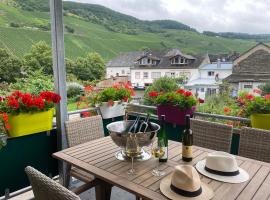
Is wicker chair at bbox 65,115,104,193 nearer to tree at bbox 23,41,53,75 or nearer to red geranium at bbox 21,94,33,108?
red geranium at bbox 21,94,33,108

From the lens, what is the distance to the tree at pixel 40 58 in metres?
2.63

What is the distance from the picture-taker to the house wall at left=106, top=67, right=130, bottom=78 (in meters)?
3.13

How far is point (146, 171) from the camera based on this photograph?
1.57 meters

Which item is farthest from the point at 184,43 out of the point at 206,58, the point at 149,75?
the point at 149,75

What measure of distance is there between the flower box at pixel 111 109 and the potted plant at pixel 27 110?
2.31 ft

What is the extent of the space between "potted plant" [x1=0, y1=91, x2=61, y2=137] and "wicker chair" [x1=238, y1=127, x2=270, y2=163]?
178 centimetres

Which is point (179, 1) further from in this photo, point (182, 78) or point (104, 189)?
point (104, 189)

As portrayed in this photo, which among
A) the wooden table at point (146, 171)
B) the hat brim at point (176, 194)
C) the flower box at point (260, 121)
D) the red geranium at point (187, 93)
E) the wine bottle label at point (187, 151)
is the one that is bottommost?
the wooden table at point (146, 171)

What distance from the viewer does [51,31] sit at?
8.48 feet

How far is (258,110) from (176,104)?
856 millimetres

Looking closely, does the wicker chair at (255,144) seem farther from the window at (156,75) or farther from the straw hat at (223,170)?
the window at (156,75)

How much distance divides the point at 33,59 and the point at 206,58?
195cm

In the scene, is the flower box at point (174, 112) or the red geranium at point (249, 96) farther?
the flower box at point (174, 112)

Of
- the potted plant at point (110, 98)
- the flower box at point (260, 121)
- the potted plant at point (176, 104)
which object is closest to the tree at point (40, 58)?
the potted plant at point (110, 98)
